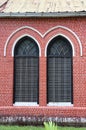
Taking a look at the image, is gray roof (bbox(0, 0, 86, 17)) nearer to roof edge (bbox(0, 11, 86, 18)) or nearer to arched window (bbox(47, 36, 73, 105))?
roof edge (bbox(0, 11, 86, 18))

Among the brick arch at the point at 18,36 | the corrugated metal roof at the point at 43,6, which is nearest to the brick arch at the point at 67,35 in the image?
the brick arch at the point at 18,36

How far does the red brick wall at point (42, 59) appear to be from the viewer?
1107 centimetres

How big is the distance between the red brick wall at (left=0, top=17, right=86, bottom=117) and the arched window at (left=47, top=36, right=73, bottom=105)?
0.86 ft

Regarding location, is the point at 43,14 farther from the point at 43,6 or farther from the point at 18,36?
the point at 18,36

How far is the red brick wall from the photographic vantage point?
1107 cm

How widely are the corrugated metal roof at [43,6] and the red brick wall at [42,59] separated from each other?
366mm

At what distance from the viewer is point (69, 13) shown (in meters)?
10.9

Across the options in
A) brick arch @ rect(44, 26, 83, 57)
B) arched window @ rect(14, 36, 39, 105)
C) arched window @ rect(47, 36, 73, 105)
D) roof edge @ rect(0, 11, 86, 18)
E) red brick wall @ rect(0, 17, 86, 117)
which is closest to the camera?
roof edge @ rect(0, 11, 86, 18)

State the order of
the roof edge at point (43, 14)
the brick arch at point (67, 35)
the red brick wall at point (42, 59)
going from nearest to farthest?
the roof edge at point (43, 14) → the red brick wall at point (42, 59) → the brick arch at point (67, 35)

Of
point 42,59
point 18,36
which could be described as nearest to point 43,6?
point 18,36

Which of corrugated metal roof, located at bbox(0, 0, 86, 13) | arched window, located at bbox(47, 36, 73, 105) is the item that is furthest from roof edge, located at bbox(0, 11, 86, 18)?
arched window, located at bbox(47, 36, 73, 105)

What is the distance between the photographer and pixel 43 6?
11812 millimetres

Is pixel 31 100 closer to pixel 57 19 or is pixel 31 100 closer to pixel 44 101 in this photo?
pixel 44 101

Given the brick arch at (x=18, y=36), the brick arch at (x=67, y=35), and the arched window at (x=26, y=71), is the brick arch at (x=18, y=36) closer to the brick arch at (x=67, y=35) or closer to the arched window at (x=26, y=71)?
the arched window at (x=26, y=71)
